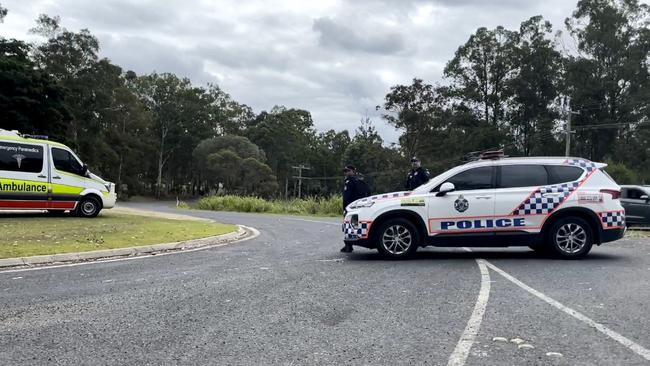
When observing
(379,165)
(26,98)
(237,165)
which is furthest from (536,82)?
(26,98)

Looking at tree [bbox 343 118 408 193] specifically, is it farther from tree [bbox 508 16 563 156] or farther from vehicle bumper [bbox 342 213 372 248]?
vehicle bumper [bbox 342 213 372 248]

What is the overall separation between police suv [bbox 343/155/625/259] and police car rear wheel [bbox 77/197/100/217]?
12056 mm

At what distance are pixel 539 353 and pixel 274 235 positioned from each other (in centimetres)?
1148

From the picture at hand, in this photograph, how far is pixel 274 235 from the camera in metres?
15.5

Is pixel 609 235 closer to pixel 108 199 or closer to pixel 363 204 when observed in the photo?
pixel 363 204

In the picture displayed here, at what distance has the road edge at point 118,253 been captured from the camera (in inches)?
365

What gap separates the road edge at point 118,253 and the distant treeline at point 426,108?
26.0 meters

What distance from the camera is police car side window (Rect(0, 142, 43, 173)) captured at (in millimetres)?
16766

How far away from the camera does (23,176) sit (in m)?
16.9

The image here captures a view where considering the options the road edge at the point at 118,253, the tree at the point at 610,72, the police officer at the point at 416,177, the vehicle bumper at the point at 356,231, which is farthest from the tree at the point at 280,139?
the vehicle bumper at the point at 356,231

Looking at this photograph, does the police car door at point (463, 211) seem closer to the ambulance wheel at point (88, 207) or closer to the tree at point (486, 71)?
the ambulance wheel at point (88, 207)

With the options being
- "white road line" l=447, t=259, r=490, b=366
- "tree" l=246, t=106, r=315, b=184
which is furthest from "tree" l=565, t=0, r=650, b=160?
"white road line" l=447, t=259, r=490, b=366

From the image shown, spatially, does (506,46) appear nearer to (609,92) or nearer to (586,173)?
(609,92)

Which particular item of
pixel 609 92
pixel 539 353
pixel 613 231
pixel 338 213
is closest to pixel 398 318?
pixel 539 353
